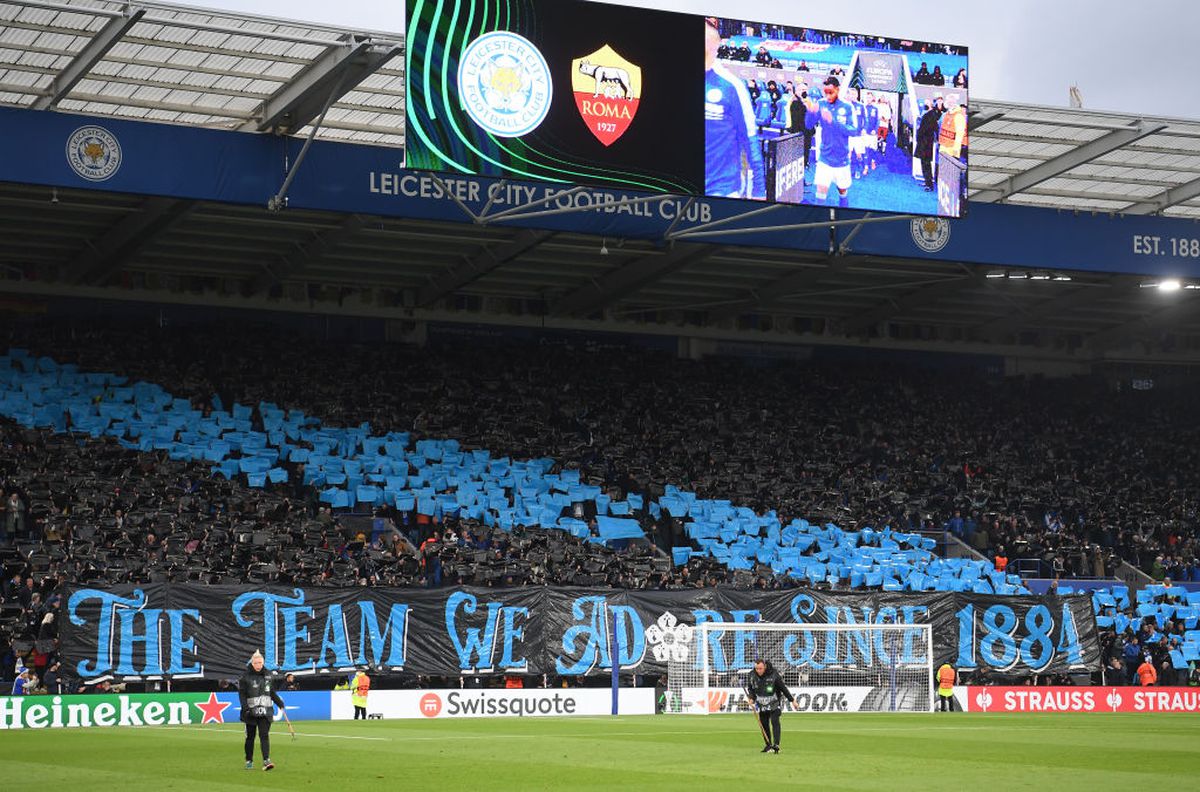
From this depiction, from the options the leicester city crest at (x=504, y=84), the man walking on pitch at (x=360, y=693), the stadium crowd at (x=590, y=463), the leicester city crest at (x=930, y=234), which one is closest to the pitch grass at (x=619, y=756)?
the man walking on pitch at (x=360, y=693)

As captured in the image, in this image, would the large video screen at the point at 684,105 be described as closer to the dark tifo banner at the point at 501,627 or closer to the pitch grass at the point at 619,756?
the dark tifo banner at the point at 501,627

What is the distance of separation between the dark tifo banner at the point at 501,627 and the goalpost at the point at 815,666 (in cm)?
9

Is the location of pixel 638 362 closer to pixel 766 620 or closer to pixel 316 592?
pixel 766 620

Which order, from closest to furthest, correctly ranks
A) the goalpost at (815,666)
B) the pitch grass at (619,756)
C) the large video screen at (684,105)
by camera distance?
the pitch grass at (619,756), the large video screen at (684,105), the goalpost at (815,666)

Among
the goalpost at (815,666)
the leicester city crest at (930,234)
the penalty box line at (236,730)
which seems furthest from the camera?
the leicester city crest at (930,234)

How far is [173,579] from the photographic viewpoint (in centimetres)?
3338

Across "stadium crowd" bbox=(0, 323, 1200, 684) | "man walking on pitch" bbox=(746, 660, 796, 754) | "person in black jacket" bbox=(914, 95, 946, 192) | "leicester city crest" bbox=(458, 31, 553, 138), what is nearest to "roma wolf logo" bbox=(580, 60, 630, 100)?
"leicester city crest" bbox=(458, 31, 553, 138)

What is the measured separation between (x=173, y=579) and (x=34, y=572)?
2748 mm

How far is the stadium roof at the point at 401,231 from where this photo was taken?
110 ft

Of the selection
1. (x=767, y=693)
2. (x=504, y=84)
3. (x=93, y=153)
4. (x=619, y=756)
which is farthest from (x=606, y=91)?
(x=619, y=756)

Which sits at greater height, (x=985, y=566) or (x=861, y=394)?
(x=861, y=394)

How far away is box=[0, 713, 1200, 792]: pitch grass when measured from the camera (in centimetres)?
1827

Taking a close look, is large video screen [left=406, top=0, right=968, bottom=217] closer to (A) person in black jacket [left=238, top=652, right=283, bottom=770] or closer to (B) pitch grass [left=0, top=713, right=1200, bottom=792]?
(B) pitch grass [left=0, top=713, right=1200, bottom=792]

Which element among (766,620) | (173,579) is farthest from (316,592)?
(766,620)
